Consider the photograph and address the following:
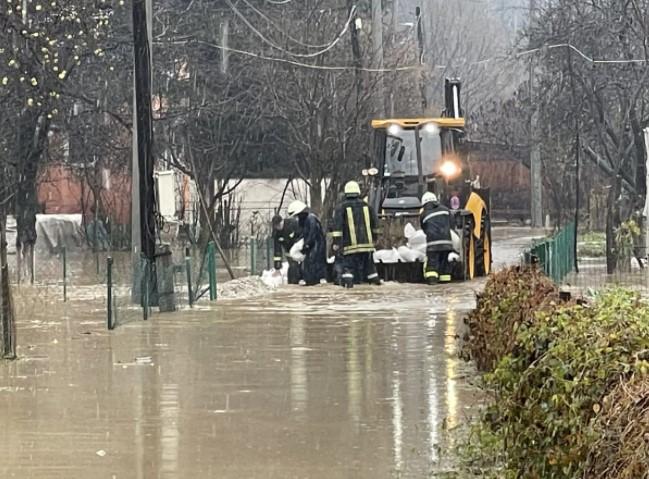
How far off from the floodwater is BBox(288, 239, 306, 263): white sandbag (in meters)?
5.83

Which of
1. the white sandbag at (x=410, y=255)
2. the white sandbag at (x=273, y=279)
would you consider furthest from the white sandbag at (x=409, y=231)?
the white sandbag at (x=273, y=279)

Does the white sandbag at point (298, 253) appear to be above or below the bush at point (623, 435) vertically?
above

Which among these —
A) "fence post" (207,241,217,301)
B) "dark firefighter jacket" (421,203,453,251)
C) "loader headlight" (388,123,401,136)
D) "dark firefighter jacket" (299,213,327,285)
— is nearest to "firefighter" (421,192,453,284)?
"dark firefighter jacket" (421,203,453,251)

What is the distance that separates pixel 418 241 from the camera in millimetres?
25875

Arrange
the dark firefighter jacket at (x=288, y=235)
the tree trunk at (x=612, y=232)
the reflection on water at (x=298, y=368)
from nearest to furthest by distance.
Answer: the reflection on water at (x=298, y=368) < the dark firefighter jacket at (x=288, y=235) < the tree trunk at (x=612, y=232)

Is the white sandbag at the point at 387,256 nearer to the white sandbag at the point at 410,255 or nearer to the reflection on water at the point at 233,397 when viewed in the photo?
the white sandbag at the point at 410,255

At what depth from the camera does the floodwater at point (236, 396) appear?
8.93 meters

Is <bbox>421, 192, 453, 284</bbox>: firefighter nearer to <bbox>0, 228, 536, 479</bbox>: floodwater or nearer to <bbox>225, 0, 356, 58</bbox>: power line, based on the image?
<bbox>0, 228, 536, 479</bbox>: floodwater

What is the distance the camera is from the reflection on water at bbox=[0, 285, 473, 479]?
895 cm

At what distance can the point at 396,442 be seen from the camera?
31.1 ft

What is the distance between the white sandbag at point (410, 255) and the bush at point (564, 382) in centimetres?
1753

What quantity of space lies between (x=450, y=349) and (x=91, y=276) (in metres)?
17.2

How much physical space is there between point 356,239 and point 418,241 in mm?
2192

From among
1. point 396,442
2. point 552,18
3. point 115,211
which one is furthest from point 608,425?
point 115,211
